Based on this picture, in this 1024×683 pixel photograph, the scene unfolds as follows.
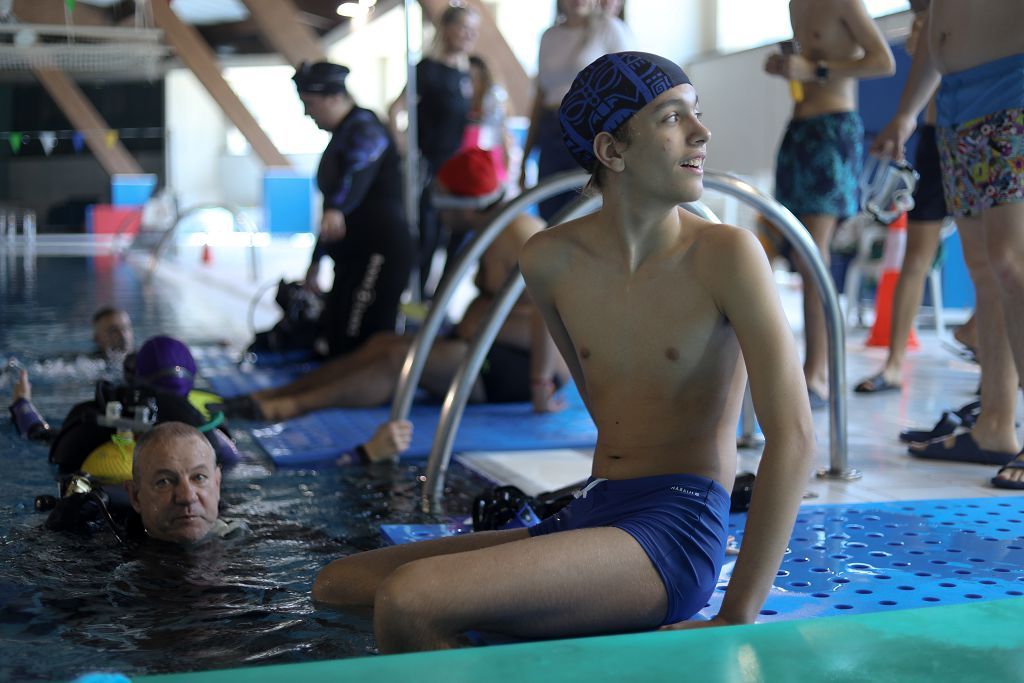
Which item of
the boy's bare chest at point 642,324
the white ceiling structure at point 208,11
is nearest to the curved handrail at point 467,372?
the boy's bare chest at point 642,324

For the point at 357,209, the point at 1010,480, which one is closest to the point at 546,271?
the point at 1010,480

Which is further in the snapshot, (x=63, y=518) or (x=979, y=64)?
(x=979, y=64)

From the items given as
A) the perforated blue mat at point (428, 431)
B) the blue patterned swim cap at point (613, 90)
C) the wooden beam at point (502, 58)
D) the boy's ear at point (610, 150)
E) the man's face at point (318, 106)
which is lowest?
the perforated blue mat at point (428, 431)

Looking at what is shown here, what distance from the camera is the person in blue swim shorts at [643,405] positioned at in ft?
6.00

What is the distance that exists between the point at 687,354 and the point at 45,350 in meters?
5.64

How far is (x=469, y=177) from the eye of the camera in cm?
498

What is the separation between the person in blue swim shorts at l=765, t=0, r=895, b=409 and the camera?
488 cm

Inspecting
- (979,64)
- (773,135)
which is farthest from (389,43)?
(979,64)

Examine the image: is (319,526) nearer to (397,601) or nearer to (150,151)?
(397,601)

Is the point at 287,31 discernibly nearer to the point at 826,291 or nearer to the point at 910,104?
the point at 910,104

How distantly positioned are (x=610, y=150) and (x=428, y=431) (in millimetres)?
2591

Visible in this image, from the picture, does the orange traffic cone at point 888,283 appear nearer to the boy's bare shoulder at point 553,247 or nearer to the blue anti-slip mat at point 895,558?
the blue anti-slip mat at point 895,558

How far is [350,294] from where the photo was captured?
19.7 ft

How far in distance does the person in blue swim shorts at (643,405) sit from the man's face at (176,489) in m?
0.83
